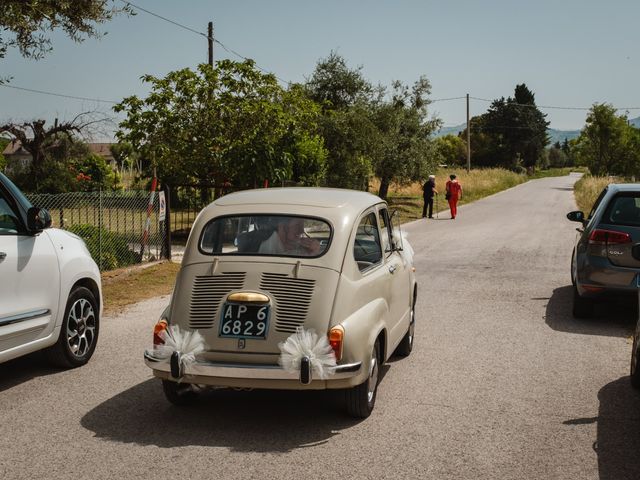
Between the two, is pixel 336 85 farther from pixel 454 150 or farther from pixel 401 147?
pixel 454 150

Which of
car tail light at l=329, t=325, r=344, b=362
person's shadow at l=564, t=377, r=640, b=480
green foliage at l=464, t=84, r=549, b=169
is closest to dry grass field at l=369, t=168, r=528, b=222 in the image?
person's shadow at l=564, t=377, r=640, b=480

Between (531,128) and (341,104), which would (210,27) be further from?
(531,128)

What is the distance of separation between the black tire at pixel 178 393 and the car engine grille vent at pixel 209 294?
62cm

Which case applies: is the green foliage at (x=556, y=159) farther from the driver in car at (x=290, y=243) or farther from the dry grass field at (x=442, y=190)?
the driver in car at (x=290, y=243)

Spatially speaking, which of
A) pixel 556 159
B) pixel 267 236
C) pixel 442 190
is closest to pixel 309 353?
pixel 267 236

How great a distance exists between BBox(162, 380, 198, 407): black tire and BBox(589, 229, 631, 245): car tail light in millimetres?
5493

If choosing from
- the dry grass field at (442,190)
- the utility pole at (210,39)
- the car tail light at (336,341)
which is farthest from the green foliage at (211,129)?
the car tail light at (336,341)

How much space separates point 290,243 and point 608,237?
5.01 metres

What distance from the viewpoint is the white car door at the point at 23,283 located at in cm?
629

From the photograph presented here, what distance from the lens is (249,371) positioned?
5273 millimetres

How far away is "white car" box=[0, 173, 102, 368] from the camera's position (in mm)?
6363

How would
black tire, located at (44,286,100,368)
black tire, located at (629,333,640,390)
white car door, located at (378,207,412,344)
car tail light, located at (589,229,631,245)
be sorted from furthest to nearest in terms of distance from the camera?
car tail light, located at (589,229,631,245)
black tire, located at (44,286,100,368)
white car door, located at (378,207,412,344)
black tire, located at (629,333,640,390)

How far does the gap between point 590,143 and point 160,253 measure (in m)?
65.0

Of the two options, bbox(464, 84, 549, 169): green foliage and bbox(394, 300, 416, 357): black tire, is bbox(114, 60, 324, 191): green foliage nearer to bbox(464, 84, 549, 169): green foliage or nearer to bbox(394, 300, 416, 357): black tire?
bbox(394, 300, 416, 357): black tire
